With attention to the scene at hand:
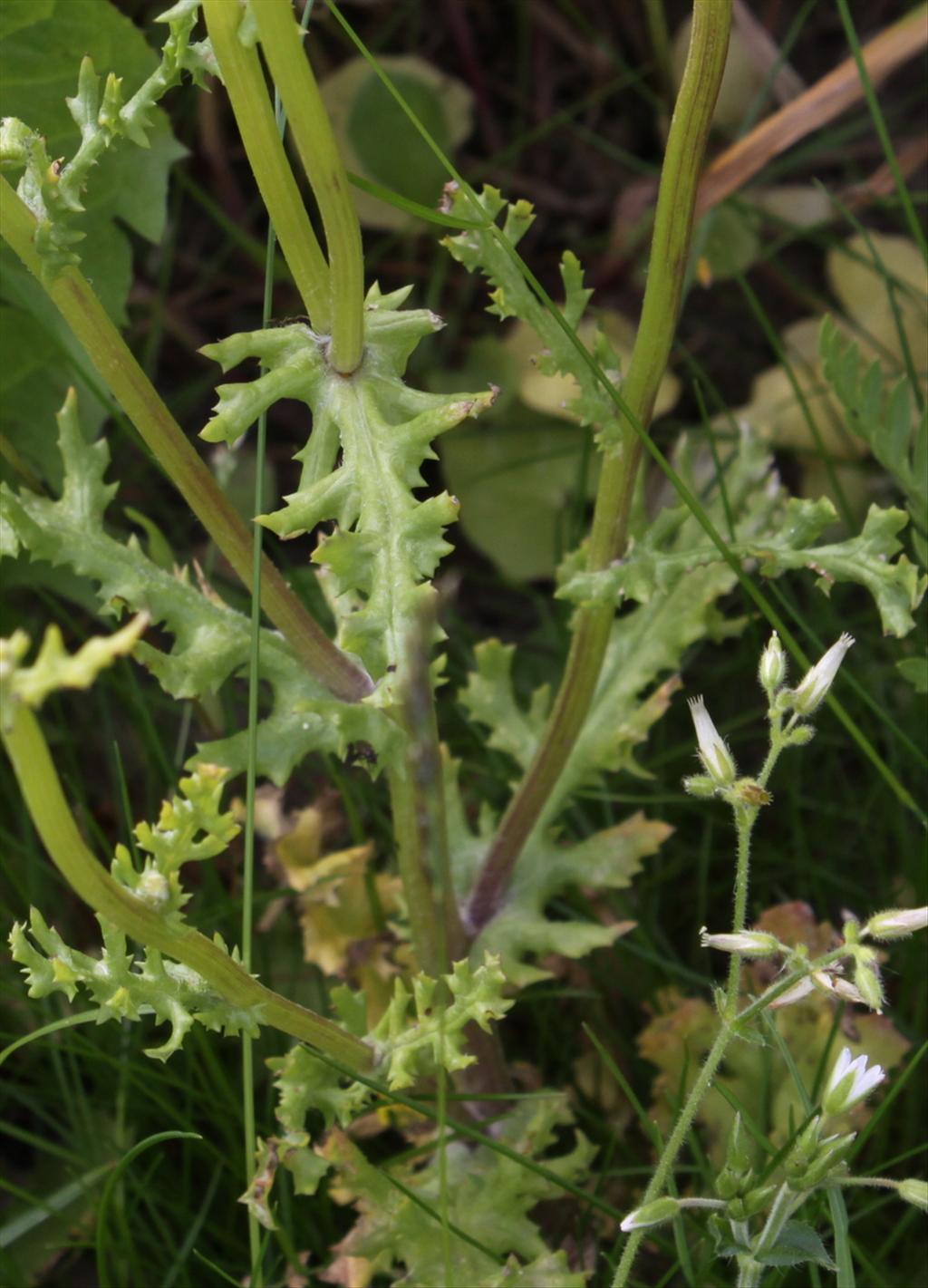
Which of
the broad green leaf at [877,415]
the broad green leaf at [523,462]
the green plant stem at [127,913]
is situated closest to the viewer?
the green plant stem at [127,913]

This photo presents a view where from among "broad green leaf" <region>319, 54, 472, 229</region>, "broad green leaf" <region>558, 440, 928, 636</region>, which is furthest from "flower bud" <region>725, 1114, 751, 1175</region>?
"broad green leaf" <region>319, 54, 472, 229</region>

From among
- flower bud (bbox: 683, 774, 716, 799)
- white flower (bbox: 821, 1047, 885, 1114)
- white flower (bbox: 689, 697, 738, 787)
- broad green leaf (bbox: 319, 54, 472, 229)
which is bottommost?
white flower (bbox: 821, 1047, 885, 1114)

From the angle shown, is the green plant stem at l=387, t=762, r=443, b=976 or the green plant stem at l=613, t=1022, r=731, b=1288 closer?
the green plant stem at l=613, t=1022, r=731, b=1288

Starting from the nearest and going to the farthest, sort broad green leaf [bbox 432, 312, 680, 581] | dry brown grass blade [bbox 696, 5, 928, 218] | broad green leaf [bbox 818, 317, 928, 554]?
broad green leaf [bbox 818, 317, 928, 554] < dry brown grass blade [bbox 696, 5, 928, 218] < broad green leaf [bbox 432, 312, 680, 581]

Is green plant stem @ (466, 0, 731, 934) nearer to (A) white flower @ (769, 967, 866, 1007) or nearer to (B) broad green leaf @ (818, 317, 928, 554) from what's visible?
(B) broad green leaf @ (818, 317, 928, 554)

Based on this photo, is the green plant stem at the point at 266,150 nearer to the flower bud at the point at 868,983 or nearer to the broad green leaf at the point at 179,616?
the broad green leaf at the point at 179,616

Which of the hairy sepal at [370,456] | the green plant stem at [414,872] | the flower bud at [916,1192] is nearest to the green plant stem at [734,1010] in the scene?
the flower bud at [916,1192]

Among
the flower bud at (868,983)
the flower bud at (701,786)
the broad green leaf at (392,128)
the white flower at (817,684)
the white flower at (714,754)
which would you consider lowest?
the flower bud at (868,983)

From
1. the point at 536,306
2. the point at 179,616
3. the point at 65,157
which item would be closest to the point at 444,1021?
the point at 179,616
